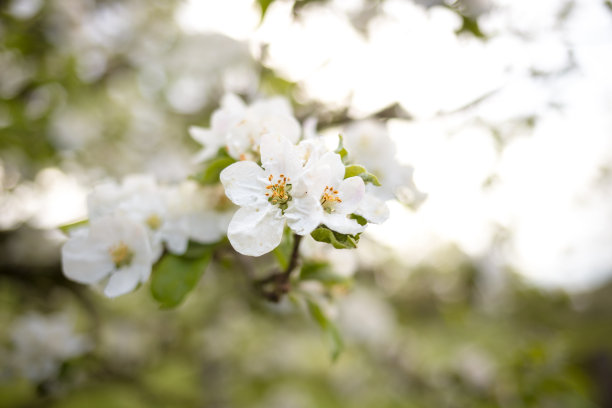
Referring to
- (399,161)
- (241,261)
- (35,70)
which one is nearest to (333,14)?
(399,161)

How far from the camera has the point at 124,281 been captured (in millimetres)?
1038

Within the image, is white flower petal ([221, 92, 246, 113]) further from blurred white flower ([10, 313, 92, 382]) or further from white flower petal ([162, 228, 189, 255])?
blurred white flower ([10, 313, 92, 382])

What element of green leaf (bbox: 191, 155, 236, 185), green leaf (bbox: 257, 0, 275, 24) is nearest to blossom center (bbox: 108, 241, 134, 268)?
green leaf (bbox: 191, 155, 236, 185)

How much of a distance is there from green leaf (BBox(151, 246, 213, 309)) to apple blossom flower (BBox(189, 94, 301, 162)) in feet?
0.94

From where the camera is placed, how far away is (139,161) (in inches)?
134

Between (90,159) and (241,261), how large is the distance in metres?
2.30

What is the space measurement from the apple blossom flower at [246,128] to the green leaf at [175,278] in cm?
29

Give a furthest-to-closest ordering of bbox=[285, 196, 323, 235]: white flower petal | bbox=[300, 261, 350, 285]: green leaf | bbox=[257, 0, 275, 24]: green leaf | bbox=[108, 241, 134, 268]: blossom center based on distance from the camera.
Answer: bbox=[257, 0, 275, 24]: green leaf
bbox=[300, 261, 350, 285]: green leaf
bbox=[108, 241, 134, 268]: blossom center
bbox=[285, 196, 323, 235]: white flower petal

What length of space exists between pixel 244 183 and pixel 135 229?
14.1 inches

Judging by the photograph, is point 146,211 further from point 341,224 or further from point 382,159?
point 382,159

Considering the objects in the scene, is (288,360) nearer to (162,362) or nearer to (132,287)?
(162,362)

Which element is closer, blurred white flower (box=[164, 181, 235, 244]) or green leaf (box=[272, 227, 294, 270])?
green leaf (box=[272, 227, 294, 270])

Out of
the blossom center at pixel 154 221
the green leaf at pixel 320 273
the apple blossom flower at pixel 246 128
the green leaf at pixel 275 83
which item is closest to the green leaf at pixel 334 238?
the apple blossom flower at pixel 246 128

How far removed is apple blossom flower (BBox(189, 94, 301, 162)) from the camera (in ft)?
3.07
